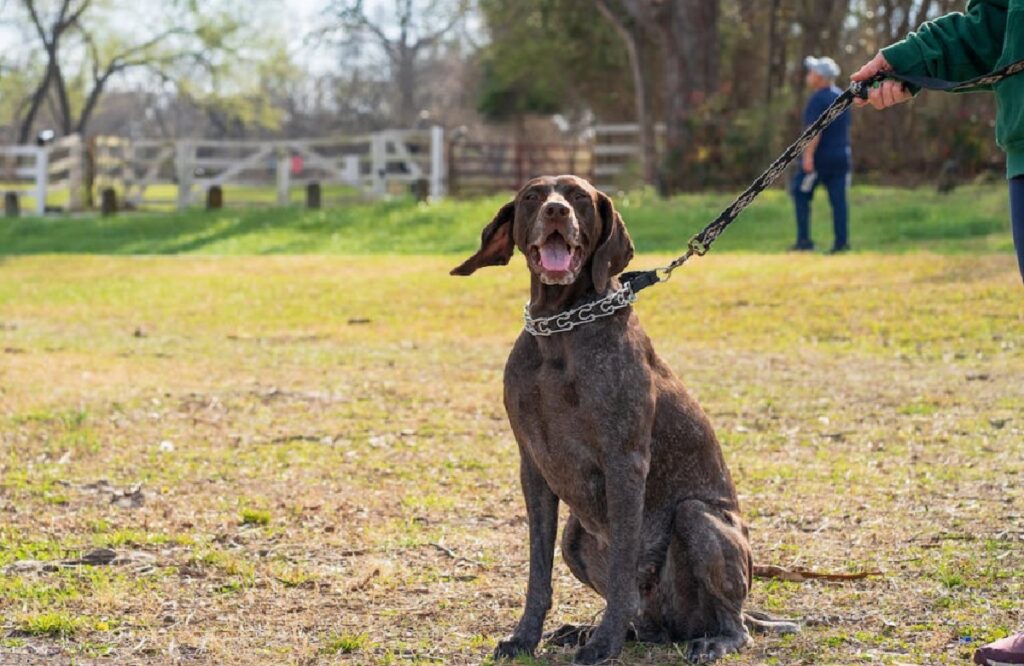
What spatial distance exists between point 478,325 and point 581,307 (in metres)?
9.81

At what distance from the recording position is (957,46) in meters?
4.60

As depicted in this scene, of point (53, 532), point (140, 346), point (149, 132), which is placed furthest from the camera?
point (149, 132)

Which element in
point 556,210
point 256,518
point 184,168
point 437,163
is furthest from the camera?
point 184,168

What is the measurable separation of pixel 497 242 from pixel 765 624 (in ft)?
4.99

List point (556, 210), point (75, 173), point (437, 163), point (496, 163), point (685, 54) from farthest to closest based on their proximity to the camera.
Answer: point (75, 173) → point (496, 163) → point (437, 163) → point (685, 54) → point (556, 210)

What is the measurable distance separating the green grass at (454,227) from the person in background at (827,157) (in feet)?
2.47

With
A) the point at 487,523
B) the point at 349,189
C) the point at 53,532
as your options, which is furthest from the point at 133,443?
the point at 349,189

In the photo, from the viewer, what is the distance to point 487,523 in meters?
6.76

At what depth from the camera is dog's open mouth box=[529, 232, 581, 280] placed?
175 inches

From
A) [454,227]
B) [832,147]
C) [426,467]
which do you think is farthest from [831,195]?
[426,467]

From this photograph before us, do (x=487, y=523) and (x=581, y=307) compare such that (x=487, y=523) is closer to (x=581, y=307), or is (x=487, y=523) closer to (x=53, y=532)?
(x=53, y=532)

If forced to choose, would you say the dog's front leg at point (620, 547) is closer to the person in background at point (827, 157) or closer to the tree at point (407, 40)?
the person in background at point (827, 157)

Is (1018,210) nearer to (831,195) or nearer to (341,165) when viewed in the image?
(831,195)

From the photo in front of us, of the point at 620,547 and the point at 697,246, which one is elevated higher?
the point at 697,246
